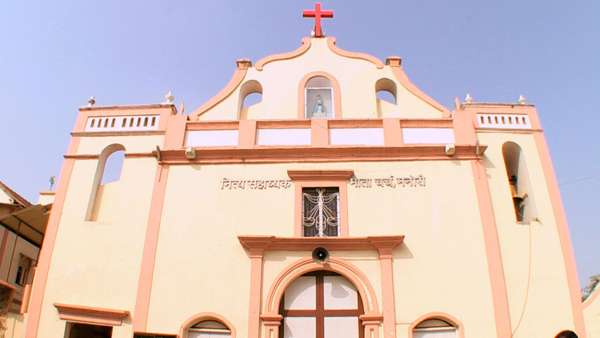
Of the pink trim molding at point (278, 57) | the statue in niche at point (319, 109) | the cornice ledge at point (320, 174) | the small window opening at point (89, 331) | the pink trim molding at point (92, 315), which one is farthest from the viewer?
the pink trim molding at point (278, 57)

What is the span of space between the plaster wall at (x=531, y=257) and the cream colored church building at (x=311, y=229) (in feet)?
0.10

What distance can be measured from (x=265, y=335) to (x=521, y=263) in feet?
19.2

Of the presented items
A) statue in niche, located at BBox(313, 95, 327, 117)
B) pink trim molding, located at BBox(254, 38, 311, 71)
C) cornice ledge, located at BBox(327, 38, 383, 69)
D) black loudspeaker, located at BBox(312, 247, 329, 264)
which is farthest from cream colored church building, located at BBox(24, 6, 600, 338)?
pink trim molding, located at BBox(254, 38, 311, 71)

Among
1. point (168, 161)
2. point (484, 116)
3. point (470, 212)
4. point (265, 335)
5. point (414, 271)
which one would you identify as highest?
point (484, 116)

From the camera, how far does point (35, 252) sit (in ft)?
56.4

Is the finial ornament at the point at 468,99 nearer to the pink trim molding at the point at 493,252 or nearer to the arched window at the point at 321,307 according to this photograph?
the pink trim molding at the point at 493,252

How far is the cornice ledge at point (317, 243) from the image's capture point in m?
10.2

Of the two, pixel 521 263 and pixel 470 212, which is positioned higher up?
pixel 470 212

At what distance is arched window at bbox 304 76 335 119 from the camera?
42.0 ft

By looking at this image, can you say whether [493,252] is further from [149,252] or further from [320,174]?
[149,252]

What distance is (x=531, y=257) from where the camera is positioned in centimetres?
1027

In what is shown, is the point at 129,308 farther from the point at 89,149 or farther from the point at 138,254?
the point at 89,149

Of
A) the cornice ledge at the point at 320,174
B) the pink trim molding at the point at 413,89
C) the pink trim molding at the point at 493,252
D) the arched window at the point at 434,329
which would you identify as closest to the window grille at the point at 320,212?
the cornice ledge at the point at 320,174

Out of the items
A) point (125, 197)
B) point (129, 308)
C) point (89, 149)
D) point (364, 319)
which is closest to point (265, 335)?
point (364, 319)
